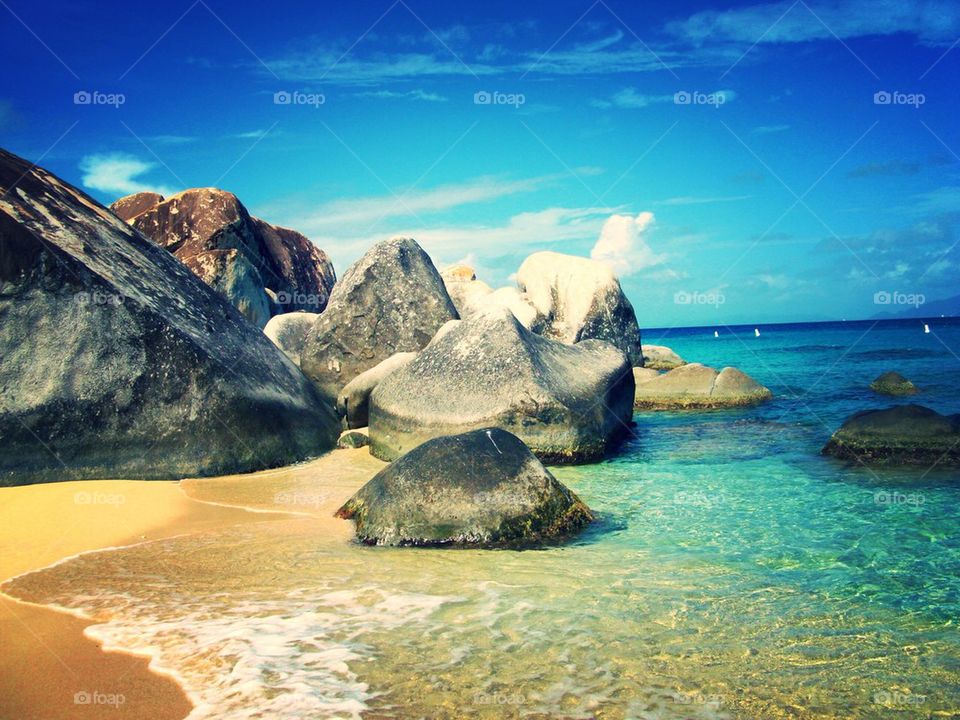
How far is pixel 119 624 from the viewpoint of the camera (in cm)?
391

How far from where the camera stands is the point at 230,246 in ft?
67.3

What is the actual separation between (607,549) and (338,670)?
8.35 feet

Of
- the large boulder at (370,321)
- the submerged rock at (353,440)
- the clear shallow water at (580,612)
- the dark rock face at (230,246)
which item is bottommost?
the clear shallow water at (580,612)

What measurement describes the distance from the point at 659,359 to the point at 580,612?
2489 cm

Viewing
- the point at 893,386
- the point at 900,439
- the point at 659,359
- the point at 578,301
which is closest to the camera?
the point at 900,439

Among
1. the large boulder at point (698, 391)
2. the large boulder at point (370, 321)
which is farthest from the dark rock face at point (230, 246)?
the large boulder at point (698, 391)

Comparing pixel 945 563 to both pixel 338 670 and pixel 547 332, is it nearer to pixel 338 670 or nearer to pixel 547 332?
pixel 338 670

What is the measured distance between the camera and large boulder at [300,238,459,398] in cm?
1217

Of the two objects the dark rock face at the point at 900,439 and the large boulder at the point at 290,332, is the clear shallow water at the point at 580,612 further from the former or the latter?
the large boulder at the point at 290,332

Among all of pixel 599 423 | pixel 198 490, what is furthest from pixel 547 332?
pixel 198 490

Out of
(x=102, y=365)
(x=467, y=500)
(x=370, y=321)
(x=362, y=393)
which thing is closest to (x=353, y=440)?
(x=362, y=393)

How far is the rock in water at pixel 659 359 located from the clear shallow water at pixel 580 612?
65.2 ft

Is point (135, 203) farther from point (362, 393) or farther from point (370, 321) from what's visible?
point (362, 393)

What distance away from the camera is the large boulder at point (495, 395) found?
29.1 feet
